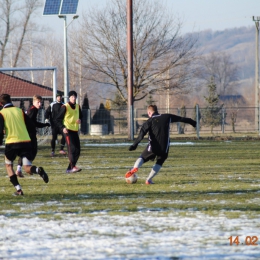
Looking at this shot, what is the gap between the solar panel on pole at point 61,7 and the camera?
3123 cm

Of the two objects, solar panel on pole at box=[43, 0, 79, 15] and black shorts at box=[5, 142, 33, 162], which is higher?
solar panel on pole at box=[43, 0, 79, 15]

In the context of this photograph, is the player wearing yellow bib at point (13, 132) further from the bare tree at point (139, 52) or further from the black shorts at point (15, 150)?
the bare tree at point (139, 52)

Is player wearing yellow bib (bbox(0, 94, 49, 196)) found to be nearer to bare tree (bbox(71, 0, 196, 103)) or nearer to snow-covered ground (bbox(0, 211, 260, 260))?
snow-covered ground (bbox(0, 211, 260, 260))

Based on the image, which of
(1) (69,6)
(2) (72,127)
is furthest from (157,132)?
(1) (69,6)

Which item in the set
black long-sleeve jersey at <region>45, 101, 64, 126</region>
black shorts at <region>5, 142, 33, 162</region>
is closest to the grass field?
black shorts at <region>5, 142, 33, 162</region>

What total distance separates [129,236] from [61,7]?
82.2ft

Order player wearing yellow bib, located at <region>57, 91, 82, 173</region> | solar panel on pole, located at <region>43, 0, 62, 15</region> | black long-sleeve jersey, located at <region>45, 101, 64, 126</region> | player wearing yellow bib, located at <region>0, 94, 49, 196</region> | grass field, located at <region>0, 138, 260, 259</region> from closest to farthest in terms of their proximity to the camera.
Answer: grass field, located at <region>0, 138, 260, 259</region> < player wearing yellow bib, located at <region>0, 94, 49, 196</region> < player wearing yellow bib, located at <region>57, 91, 82, 173</region> < black long-sleeve jersey, located at <region>45, 101, 64, 126</region> < solar panel on pole, located at <region>43, 0, 62, 15</region>

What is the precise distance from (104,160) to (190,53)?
96.0ft

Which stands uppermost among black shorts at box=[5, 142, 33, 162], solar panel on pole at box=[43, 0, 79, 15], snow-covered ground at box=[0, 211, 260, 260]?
solar panel on pole at box=[43, 0, 79, 15]

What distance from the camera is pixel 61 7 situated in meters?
31.5

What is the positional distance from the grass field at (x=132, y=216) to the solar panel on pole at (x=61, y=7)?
54.8ft

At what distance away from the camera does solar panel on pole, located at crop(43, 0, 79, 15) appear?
31230 mm

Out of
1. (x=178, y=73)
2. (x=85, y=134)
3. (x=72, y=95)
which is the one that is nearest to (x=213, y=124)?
Answer: (x=178, y=73)

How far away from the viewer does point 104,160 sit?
20.0 m
